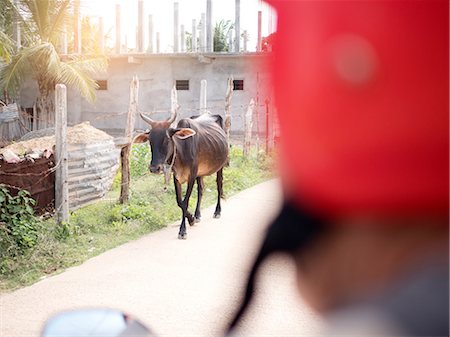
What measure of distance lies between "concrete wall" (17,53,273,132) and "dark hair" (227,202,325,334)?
17133 mm

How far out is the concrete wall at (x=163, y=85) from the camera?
59.4 ft

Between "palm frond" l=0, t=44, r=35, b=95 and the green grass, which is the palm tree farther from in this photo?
the green grass

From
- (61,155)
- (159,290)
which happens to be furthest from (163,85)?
(159,290)

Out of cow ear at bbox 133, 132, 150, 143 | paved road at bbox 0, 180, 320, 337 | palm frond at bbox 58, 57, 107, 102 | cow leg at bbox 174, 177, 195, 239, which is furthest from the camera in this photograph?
palm frond at bbox 58, 57, 107, 102

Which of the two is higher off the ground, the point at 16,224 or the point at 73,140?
the point at 73,140

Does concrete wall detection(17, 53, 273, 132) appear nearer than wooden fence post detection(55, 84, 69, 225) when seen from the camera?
No

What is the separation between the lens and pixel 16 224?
Result: 512 cm

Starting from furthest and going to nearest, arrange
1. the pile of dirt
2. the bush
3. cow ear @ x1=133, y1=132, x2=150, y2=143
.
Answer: the pile of dirt, cow ear @ x1=133, y1=132, x2=150, y2=143, the bush

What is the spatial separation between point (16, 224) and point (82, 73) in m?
12.3

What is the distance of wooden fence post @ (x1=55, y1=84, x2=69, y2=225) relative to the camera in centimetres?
599

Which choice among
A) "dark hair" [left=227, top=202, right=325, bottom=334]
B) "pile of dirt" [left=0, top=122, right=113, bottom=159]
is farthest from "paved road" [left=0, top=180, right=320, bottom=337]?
"pile of dirt" [left=0, top=122, right=113, bottom=159]

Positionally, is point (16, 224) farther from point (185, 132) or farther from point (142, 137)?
point (185, 132)

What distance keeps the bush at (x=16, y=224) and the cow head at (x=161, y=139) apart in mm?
1309

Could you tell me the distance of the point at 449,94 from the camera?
446mm
